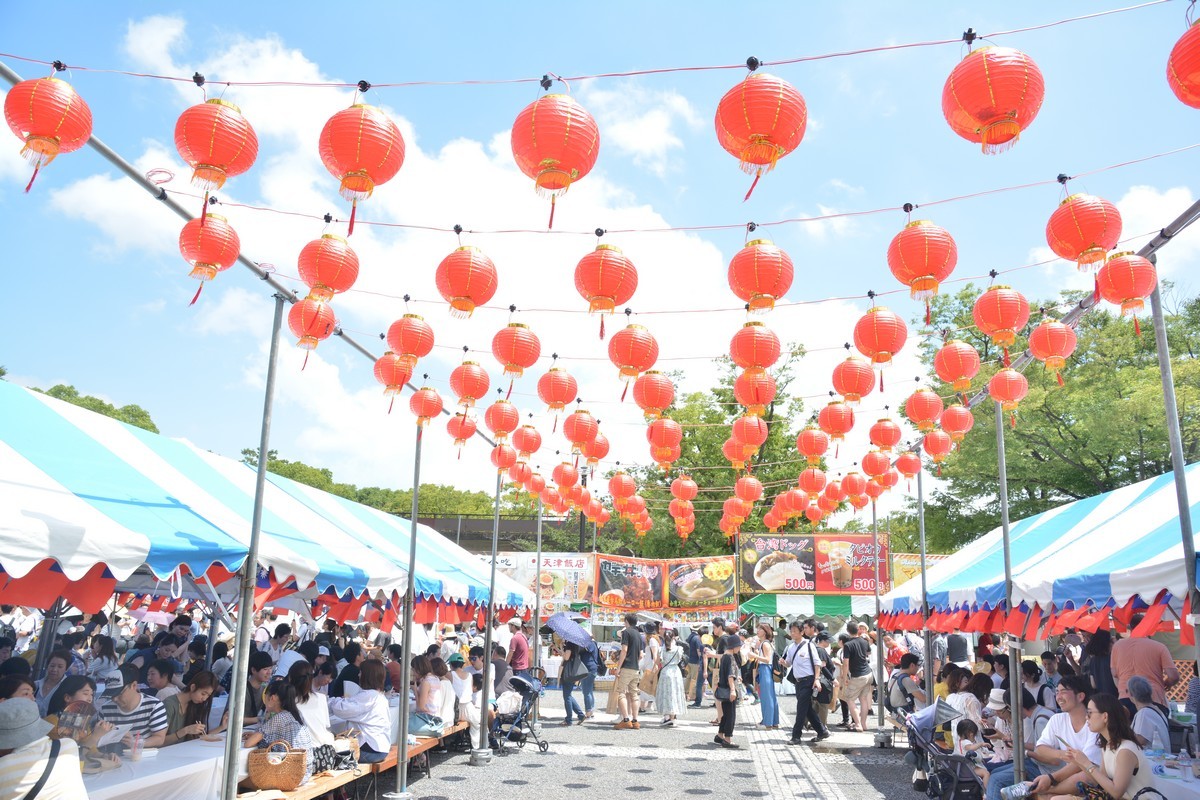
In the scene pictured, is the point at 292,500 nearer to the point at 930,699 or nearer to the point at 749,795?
the point at 749,795

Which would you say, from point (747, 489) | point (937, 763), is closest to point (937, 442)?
point (747, 489)

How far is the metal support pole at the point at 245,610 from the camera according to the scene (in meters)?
5.78

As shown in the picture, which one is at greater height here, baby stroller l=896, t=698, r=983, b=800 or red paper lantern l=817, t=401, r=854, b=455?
red paper lantern l=817, t=401, r=854, b=455

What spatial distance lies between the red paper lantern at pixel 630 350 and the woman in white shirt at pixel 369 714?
3.91 metres

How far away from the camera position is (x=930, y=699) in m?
13.8

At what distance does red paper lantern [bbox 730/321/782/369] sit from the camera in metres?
8.52

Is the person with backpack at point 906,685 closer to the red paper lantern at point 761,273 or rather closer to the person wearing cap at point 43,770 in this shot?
the red paper lantern at point 761,273

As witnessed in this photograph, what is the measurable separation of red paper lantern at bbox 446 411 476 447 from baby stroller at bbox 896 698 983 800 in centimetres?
671

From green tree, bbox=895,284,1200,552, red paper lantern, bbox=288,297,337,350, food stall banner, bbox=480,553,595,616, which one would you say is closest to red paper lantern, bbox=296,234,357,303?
Result: red paper lantern, bbox=288,297,337,350

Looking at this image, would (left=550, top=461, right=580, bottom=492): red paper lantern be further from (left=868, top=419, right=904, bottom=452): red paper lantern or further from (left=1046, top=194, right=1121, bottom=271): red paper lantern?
(left=1046, top=194, right=1121, bottom=271): red paper lantern

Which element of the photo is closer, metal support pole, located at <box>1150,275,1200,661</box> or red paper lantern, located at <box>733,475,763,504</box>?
metal support pole, located at <box>1150,275,1200,661</box>

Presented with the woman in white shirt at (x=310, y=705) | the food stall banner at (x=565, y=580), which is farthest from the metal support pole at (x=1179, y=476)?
the food stall banner at (x=565, y=580)

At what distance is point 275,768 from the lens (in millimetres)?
6406

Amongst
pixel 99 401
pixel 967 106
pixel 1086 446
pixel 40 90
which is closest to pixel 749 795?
pixel 967 106
